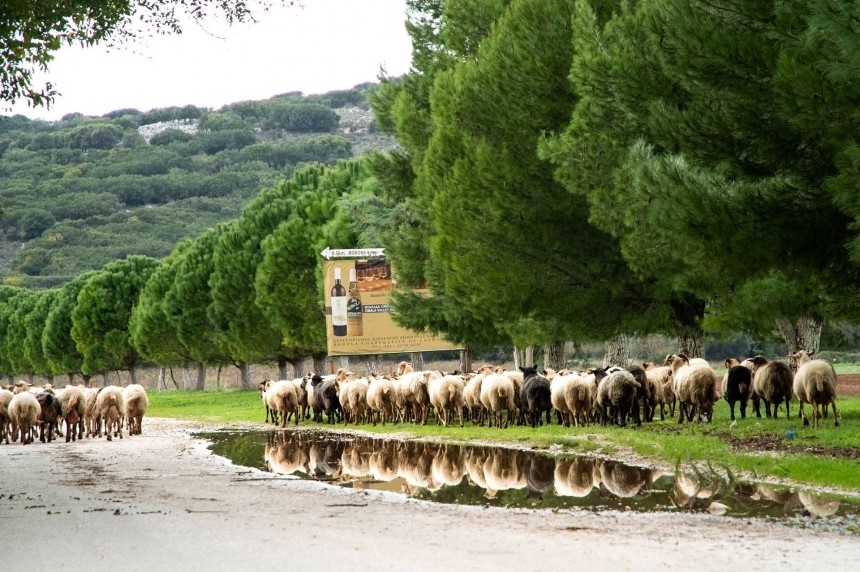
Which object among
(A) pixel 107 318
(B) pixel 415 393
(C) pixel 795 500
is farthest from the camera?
(A) pixel 107 318

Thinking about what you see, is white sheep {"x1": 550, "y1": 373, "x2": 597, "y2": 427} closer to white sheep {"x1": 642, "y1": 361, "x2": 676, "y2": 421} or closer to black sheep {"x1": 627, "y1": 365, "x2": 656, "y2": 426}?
black sheep {"x1": 627, "y1": 365, "x2": 656, "y2": 426}

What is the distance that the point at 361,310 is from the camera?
165 feet

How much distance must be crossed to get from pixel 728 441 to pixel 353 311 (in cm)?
3111

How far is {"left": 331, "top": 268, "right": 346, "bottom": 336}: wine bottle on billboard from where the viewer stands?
4981 cm

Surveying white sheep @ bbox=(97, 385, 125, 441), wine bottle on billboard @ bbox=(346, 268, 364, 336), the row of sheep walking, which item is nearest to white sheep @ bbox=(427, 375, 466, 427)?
the row of sheep walking

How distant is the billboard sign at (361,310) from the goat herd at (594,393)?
11935 mm

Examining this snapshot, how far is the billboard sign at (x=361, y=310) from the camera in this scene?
163 feet

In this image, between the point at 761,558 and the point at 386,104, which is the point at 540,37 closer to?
the point at 386,104

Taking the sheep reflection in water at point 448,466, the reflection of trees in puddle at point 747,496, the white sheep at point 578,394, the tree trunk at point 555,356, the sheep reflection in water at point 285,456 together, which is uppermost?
the tree trunk at point 555,356

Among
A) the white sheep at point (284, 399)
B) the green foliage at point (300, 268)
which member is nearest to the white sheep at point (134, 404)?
the white sheep at point (284, 399)

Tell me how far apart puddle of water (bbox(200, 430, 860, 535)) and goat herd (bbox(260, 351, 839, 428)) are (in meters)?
4.33

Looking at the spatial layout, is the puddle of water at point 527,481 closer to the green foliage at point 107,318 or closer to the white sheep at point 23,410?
the white sheep at point 23,410

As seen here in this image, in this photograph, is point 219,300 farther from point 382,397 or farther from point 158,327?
point 382,397

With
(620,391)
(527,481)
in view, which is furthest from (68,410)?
(527,481)
